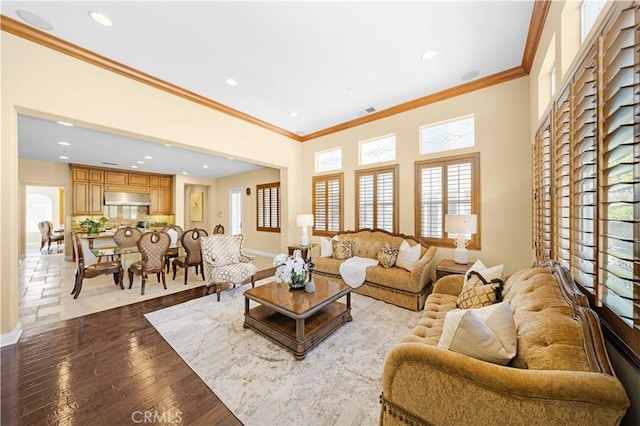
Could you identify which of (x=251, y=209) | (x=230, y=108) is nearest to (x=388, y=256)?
(x=230, y=108)

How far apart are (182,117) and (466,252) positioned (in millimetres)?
4821

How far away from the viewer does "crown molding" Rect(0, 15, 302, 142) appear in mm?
2369

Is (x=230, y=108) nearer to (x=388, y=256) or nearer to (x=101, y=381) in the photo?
(x=388, y=256)

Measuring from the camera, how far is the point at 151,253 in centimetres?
401

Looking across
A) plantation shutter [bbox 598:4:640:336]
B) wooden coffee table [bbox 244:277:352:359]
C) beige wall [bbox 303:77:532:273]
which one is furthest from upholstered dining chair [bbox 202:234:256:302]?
plantation shutter [bbox 598:4:640:336]

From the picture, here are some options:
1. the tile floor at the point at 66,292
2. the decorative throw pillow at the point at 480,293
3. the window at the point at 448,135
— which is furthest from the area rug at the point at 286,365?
the window at the point at 448,135

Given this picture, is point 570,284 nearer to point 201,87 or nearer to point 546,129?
point 546,129

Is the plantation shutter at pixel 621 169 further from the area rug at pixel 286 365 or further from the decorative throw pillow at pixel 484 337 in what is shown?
the area rug at pixel 286 365

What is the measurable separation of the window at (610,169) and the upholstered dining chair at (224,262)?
381 centimetres

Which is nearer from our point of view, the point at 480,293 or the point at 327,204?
the point at 480,293

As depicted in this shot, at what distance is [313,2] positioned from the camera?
6.97 feet

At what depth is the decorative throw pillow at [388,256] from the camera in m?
3.76

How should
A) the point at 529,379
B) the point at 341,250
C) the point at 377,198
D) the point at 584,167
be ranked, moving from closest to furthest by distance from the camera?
the point at 529,379 < the point at 584,167 < the point at 341,250 < the point at 377,198

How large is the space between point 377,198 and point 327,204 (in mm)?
1278
